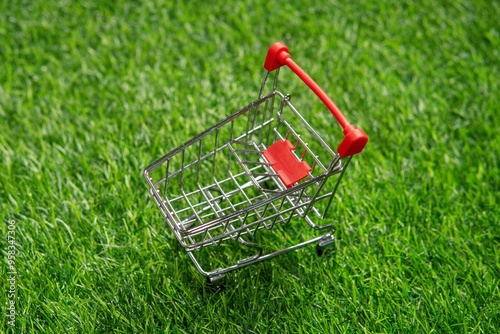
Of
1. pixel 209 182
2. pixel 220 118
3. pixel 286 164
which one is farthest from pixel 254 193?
pixel 220 118

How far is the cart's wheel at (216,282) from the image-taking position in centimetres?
303

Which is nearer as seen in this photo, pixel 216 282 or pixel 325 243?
pixel 216 282

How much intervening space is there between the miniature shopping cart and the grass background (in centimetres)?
13

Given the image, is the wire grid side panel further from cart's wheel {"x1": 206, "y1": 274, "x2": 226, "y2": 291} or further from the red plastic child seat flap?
cart's wheel {"x1": 206, "y1": 274, "x2": 226, "y2": 291}

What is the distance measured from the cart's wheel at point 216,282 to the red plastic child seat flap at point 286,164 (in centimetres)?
55

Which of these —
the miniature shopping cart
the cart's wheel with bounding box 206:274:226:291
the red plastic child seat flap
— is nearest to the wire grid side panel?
the miniature shopping cart

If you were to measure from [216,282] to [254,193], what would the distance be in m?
0.71

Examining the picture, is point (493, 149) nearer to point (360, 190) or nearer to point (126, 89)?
point (360, 190)

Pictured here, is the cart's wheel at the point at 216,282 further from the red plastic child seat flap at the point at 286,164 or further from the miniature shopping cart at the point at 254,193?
the red plastic child seat flap at the point at 286,164

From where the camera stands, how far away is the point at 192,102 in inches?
163

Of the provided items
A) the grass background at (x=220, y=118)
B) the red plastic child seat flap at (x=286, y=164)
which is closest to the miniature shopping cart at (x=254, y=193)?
the red plastic child seat flap at (x=286, y=164)

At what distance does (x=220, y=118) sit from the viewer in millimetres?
4070

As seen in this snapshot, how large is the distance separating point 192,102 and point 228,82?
12.9 inches

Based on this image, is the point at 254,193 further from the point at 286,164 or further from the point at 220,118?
the point at 220,118
